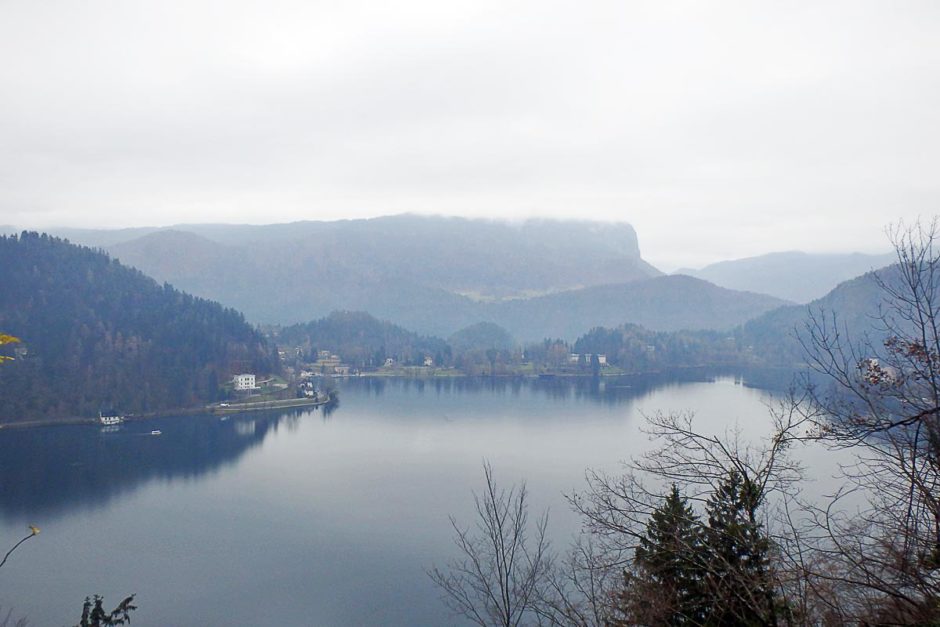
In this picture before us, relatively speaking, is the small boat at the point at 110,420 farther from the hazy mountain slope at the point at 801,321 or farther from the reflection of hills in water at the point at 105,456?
the hazy mountain slope at the point at 801,321

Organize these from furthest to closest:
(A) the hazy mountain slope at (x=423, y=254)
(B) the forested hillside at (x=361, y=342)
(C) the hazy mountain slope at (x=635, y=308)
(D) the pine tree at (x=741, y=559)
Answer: (A) the hazy mountain slope at (x=423, y=254)
(C) the hazy mountain slope at (x=635, y=308)
(B) the forested hillside at (x=361, y=342)
(D) the pine tree at (x=741, y=559)

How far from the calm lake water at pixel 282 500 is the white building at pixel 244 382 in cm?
259

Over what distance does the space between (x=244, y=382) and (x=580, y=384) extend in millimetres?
9892

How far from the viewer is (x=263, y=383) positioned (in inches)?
718

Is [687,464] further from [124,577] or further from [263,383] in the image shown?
[263,383]

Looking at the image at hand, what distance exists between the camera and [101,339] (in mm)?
17609

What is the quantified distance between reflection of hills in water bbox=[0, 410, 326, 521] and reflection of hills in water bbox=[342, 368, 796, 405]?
5970 millimetres

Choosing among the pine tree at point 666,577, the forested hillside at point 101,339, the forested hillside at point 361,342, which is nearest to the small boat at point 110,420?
the forested hillside at point 101,339

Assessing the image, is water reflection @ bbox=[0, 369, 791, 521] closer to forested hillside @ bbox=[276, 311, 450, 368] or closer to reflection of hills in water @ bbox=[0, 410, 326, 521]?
reflection of hills in water @ bbox=[0, 410, 326, 521]

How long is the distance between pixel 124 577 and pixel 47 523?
221 centimetres

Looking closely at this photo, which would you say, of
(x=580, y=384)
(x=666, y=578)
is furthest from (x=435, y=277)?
(x=666, y=578)

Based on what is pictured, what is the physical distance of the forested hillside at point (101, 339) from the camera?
15.1m

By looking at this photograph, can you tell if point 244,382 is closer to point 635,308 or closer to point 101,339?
point 101,339

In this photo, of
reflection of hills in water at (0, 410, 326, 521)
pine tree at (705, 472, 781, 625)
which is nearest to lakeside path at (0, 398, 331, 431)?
reflection of hills in water at (0, 410, 326, 521)
